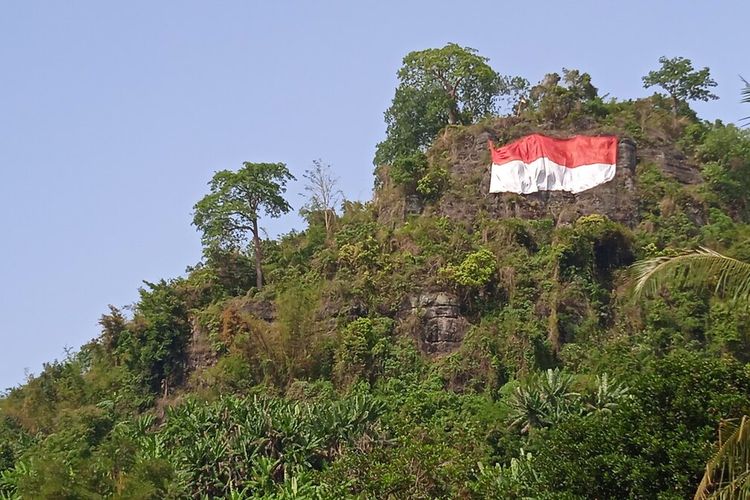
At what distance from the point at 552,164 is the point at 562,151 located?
0.75 metres

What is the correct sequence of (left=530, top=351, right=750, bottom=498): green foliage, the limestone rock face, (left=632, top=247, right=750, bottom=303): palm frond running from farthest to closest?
the limestone rock face
(left=530, top=351, right=750, bottom=498): green foliage
(left=632, top=247, right=750, bottom=303): palm frond

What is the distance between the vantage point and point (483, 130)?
36.8 m

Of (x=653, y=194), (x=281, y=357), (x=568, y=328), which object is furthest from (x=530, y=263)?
(x=281, y=357)

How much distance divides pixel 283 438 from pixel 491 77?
21261 mm

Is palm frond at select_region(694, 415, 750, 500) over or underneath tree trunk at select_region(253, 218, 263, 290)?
underneath

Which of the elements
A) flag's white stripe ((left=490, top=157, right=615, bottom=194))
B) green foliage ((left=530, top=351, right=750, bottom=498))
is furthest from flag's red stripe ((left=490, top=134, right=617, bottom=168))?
green foliage ((left=530, top=351, right=750, bottom=498))

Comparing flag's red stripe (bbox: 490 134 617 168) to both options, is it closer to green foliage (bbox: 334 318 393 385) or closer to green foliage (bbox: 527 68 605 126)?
green foliage (bbox: 527 68 605 126)

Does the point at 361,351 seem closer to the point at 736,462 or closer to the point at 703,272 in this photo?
the point at 703,272

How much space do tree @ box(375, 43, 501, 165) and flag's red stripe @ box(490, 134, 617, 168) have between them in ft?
15.4

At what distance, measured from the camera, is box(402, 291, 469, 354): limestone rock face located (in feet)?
99.6

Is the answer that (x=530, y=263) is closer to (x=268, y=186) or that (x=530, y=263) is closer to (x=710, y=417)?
(x=268, y=186)

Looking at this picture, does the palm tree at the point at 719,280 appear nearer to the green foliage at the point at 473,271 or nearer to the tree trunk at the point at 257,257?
the green foliage at the point at 473,271

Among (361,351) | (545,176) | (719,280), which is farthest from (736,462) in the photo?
(545,176)

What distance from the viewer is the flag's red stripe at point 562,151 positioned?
115 feet
